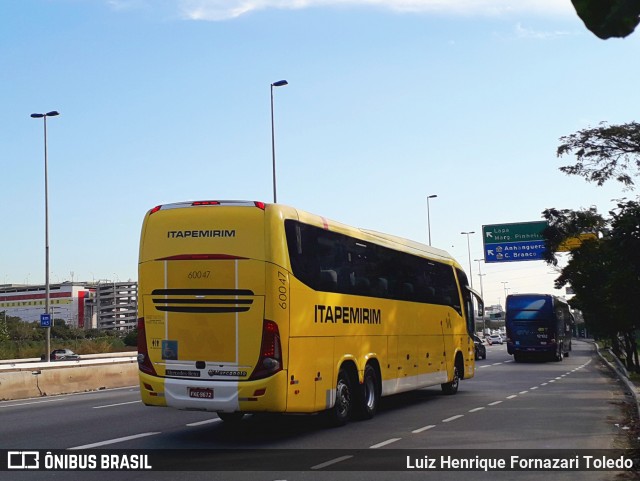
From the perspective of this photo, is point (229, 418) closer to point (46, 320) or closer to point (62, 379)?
point (62, 379)

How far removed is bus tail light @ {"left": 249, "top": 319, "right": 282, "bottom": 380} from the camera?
36.3 feet

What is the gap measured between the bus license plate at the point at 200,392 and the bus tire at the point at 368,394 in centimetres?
349

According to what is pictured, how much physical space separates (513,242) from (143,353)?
131ft

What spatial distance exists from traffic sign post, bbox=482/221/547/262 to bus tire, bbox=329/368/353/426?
37.1m

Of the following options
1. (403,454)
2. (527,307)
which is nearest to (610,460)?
(403,454)

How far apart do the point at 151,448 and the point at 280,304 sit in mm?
2601

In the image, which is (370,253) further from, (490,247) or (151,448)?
(490,247)

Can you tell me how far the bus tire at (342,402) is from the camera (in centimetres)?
1299

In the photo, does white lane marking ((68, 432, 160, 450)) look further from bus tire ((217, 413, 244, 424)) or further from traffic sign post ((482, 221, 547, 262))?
traffic sign post ((482, 221, 547, 262))

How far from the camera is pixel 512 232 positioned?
49281 millimetres

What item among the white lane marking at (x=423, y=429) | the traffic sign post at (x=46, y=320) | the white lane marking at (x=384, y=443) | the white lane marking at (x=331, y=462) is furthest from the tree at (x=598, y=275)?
the traffic sign post at (x=46, y=320)

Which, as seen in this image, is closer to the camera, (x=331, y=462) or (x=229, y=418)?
(x=331, y=462)

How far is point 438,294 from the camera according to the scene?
19.2 meters

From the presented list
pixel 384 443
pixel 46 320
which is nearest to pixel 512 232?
pixel 46 320
